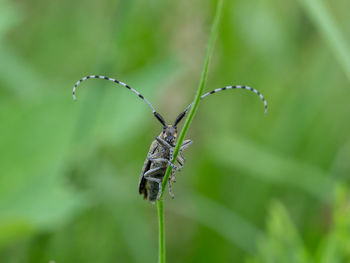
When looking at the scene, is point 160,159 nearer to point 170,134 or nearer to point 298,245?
point 170,134

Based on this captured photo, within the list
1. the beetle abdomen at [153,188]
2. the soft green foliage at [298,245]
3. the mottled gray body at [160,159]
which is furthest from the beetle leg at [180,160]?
the soft green foliage at [298,245]

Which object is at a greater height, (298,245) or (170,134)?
(170,134)

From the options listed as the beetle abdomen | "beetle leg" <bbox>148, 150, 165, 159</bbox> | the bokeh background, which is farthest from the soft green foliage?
"beetle leg" <bbox>148, 150, 165, 159</bbox>

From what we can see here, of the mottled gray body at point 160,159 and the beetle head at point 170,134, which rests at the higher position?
the beetle head at point 170,134

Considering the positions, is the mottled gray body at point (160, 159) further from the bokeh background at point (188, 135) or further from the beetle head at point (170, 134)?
the bokeh background at point (188, 135)

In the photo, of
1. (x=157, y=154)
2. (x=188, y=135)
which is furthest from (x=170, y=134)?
(x=188, y=135)

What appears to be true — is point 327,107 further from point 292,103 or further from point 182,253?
point 182,253

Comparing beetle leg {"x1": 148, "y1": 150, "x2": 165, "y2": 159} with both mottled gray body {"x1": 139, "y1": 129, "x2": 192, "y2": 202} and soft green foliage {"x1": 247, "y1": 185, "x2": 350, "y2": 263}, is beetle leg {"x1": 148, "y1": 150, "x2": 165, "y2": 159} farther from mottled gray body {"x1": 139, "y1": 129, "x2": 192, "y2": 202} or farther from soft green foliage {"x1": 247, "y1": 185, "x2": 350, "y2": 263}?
soft green foliage {"x1": 247, "y1": 185, "x2": 350, "y2": 263}

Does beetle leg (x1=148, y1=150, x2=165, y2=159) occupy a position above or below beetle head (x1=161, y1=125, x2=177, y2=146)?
below
